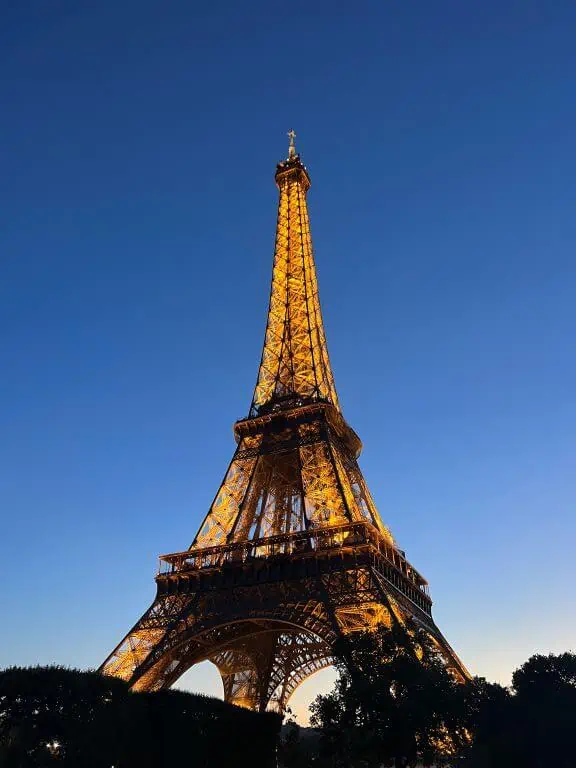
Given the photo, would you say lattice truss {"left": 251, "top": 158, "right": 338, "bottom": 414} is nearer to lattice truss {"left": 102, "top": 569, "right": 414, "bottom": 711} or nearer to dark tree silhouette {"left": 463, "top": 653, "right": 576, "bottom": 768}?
lattice truss {"left": 102, "top": 569, "right": 414, "bottom": 711}

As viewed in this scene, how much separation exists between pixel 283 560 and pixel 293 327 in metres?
21.7

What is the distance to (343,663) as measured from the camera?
25.7 metres

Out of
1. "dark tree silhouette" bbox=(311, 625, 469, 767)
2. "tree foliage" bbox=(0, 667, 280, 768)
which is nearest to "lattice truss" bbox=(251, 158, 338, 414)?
"dark tree silhouette" bbox=(311, 625, 469, 767)

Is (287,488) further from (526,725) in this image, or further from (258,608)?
(526,725)

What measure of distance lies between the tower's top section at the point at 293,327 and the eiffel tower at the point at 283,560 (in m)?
0.11

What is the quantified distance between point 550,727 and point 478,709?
274cm

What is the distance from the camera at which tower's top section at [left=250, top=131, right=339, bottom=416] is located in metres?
46.7

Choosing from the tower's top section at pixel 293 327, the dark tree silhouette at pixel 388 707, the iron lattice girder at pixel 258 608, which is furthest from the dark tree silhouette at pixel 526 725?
the tower's top section at pixel 293 327

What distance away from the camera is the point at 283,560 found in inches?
1332

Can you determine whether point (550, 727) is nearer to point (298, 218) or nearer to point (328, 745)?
point (328, 745)

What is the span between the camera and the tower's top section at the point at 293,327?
46.7m

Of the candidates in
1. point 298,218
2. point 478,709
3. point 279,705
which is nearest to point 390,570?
point 478,709

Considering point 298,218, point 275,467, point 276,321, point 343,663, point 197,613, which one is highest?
point 298,218

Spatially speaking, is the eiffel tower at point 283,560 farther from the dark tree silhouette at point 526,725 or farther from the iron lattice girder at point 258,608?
the dark tree silhouette at point 526,725
